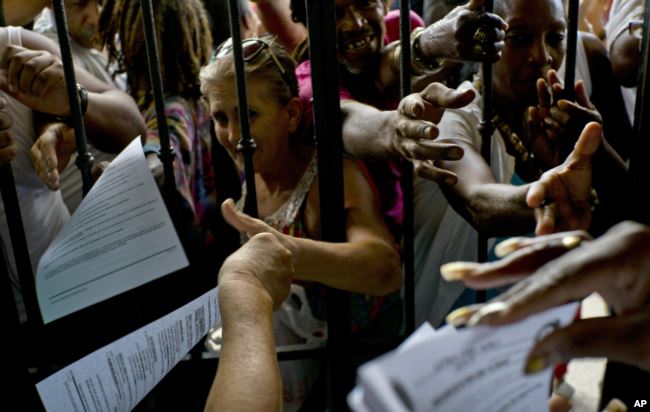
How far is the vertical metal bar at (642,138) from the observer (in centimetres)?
109

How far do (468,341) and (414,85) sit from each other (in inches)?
45.4

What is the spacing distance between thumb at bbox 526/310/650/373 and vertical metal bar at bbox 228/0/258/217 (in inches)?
29.4

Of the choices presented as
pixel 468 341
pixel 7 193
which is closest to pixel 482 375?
pixel 468 341

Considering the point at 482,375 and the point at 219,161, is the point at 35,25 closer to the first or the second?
the point at 219,161

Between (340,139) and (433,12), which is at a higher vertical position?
(433,12)

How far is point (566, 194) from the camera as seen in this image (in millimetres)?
977

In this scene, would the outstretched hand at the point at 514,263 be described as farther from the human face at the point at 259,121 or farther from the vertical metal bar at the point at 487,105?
the human face at the point at 259,121

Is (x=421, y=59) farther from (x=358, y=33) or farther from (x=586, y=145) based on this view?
(x=586, y=145)

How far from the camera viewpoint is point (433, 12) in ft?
5.87

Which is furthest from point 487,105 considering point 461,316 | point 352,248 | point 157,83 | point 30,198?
point 30,198

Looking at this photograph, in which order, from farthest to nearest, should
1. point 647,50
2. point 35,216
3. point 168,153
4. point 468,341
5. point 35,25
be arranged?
1. point 35,25
2. point 35,216
3. point 168,153
4. point 647,50
5. point 468,341

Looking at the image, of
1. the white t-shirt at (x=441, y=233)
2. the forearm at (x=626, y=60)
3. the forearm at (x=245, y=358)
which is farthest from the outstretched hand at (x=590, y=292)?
the forearm at (x=626, y=60)

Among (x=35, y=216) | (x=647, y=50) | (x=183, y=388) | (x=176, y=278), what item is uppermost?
(x=647, y=50)

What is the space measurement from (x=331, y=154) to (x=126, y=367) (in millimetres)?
509
